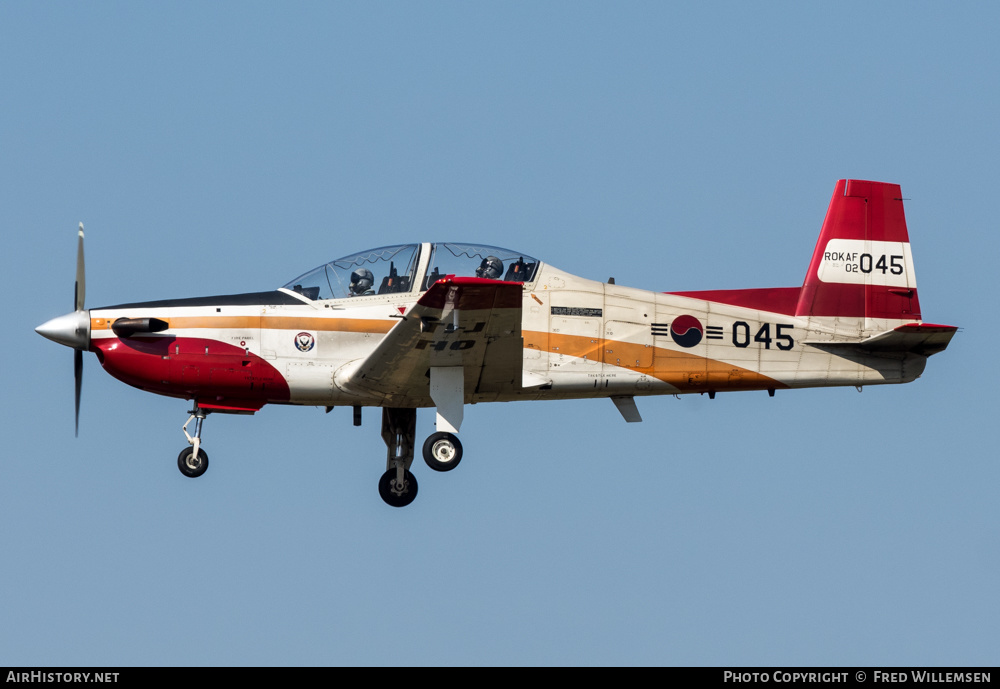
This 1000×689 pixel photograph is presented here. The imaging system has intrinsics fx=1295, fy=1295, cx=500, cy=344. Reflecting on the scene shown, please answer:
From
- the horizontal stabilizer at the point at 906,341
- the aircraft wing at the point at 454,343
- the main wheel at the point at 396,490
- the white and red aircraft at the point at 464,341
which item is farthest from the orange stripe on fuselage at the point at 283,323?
the horizontal stabilizer at the point at 906,341

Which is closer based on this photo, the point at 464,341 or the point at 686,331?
the point at 464,341

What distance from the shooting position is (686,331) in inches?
683

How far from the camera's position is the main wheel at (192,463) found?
16.2 m

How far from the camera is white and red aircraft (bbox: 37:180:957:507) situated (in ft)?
52.5

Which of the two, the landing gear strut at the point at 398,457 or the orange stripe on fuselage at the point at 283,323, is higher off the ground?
the orange stripe on fuselage at the point at 283,323

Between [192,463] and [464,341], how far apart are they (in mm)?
3830

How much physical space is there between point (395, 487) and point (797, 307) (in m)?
6.13

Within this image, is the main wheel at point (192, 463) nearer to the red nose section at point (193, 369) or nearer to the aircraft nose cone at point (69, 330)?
the red nose section at point (193, 369)

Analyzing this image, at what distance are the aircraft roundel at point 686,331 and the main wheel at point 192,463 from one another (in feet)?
20.7

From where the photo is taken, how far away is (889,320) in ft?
59.9

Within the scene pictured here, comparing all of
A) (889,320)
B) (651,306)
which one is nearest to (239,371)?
(651,306)

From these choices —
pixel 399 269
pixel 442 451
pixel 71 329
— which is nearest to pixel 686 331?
pixel 442 451

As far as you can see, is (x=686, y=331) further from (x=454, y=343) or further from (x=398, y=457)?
(x=398, y=457)
